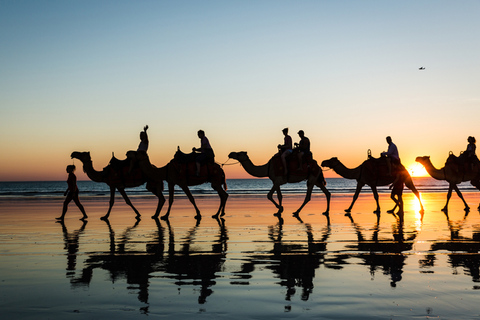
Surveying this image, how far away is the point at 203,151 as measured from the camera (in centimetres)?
1873

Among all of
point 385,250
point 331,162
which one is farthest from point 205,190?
point 385,250

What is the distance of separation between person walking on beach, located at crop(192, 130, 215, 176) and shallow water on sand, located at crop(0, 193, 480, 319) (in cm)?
577

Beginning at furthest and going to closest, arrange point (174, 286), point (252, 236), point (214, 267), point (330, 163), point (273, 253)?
point (330, 163), point (252, 236), point (273, 253), point (214, 267), point (174, 286)

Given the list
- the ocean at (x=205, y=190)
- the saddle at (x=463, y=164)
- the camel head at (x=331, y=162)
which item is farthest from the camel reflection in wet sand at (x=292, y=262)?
the ocean at (x=205, y=190)

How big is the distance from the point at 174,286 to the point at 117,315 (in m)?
1.40

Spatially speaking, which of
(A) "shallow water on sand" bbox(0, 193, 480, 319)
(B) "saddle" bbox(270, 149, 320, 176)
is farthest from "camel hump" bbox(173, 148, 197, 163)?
(A) "shallow water on sand" bbox(0, 193, 480, 319)

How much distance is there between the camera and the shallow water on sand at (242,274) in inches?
221

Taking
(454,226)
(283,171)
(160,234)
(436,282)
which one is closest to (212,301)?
(436,282)

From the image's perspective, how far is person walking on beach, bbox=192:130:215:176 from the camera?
18.6 meters

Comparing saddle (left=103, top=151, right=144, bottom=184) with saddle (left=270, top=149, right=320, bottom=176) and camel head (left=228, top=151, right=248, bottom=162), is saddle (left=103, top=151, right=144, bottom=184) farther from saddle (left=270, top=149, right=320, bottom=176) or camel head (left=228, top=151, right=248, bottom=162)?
saddle (left=270, top=149, right=320, bottom=176)

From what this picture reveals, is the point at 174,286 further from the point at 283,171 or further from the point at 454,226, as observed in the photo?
the point at 283,171

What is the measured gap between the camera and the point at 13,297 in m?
6.19

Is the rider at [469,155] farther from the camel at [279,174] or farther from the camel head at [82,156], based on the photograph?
the camel head at [82,156]

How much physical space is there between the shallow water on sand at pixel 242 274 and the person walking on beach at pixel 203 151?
18.9ft
